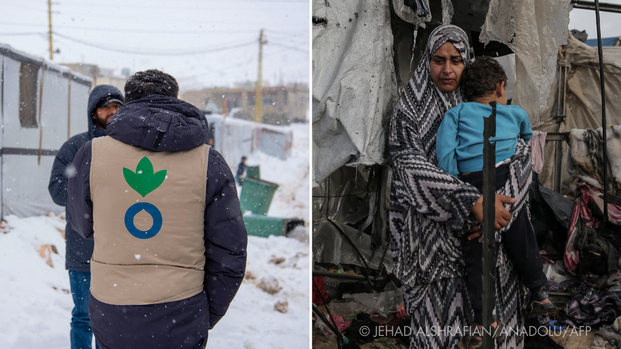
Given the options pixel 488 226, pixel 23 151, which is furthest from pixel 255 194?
pixel 488 226

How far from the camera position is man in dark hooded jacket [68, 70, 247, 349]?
1129 mm

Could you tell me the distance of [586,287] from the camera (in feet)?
9.30

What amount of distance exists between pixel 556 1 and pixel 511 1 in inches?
9.0

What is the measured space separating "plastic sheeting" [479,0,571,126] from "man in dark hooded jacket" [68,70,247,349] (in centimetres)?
146

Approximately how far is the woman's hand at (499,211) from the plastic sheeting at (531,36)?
747 mm

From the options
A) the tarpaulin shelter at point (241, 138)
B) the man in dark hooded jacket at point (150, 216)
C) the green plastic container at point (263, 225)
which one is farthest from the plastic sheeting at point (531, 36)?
the tarpaulin shelter at point (241, 138)

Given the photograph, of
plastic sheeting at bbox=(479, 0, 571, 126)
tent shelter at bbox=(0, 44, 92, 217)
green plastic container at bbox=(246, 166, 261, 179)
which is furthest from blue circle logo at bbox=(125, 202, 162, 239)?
green plastic container at bbox=(246, 166, 261, 179)

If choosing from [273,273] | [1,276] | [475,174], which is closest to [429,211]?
[475,174]

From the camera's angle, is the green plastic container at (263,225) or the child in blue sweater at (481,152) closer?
the child in blue sweater at (481,152)

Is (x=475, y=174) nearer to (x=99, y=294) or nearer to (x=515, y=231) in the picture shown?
(x=515, y=231)

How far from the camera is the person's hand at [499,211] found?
127cm

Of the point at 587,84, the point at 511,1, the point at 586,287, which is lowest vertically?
the point at 586,287

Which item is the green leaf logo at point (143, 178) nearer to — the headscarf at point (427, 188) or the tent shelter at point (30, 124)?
the headscarf at point (427, 188)

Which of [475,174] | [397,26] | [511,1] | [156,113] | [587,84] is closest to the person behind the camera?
[156,113]
